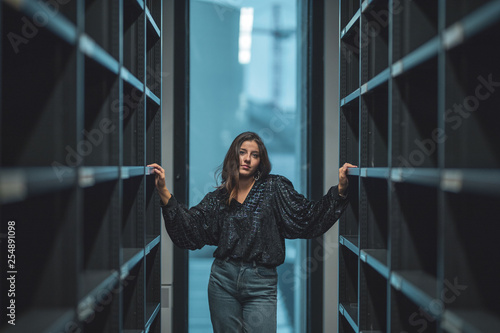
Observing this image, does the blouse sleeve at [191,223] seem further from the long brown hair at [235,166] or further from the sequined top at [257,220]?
the long brown hair at [235,166]

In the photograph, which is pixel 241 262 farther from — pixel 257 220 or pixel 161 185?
pixel 161 185

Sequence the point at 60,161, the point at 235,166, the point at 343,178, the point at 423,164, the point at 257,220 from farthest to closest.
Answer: the point at 235,166
the point at 257,220
the point at 343,178
the point at 423,164
the point at 60,161

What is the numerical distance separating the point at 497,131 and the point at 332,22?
6.40 ft

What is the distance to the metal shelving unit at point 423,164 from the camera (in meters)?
1.08

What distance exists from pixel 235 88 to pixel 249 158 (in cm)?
90

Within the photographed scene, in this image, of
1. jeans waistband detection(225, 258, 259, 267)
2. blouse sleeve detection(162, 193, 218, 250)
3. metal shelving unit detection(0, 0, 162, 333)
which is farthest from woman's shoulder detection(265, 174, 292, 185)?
metal shelving unit detection(0, 0, 162, 333)

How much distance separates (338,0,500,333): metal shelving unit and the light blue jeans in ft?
1.30

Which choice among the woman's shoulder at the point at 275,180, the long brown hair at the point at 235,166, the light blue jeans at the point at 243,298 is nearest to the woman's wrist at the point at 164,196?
the long brown hair at the point at 235,166

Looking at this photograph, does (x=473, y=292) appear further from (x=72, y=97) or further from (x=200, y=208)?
(x=200, y=208)

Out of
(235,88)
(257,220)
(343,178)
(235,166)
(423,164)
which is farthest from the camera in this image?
(235,88)

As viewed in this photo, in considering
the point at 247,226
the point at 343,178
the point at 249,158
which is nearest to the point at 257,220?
the point at 247,226

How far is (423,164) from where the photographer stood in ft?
4.85

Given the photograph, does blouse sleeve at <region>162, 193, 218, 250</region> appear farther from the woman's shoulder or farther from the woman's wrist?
the woman's shoulder

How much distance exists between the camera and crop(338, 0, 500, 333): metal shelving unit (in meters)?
1.08
